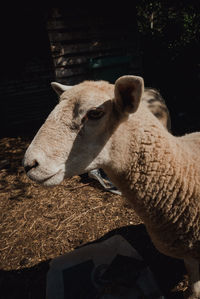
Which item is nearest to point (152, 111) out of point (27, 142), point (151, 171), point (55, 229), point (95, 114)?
point (151, 171)

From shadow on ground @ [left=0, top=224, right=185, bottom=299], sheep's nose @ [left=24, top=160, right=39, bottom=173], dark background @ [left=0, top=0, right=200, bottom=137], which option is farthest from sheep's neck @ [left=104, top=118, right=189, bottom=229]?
dark background @ [left=0, top=0, right=200, bottom=137]

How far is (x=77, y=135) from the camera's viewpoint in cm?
166

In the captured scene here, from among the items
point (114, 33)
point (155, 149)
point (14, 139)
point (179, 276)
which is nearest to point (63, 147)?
point (155, 149)

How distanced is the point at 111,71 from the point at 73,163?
4.81 m

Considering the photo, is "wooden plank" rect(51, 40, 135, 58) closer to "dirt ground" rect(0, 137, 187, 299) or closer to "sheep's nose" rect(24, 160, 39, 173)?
"dirt ground" rect(0, 137, 187, 299)

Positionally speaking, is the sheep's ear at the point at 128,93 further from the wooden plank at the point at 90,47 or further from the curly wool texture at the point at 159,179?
the wooden plank at the point at 90,47

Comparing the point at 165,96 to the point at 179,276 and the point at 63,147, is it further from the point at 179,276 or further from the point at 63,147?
the point at 63,147

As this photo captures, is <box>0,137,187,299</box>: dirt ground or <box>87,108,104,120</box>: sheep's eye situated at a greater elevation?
<box>87,108,104,120</box>: sheep's eye

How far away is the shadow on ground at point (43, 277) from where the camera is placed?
2.54 m

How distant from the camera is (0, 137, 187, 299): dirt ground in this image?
8.83 ft

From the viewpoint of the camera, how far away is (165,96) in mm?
7414

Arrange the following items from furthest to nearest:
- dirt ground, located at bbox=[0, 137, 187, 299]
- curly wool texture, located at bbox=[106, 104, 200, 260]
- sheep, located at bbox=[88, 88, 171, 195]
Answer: sheep, located at bbox=[88, 88, 171, 195] → dirt ground, located at bbox=[0, 137, 187, 299] → curly wool texture, located at bbox=[106, 104, 200, 260]

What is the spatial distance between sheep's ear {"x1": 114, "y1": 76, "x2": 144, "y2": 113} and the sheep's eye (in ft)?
0.47

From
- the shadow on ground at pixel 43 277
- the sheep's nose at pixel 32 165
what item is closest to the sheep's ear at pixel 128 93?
the sheep's nose at pixel 32 165
